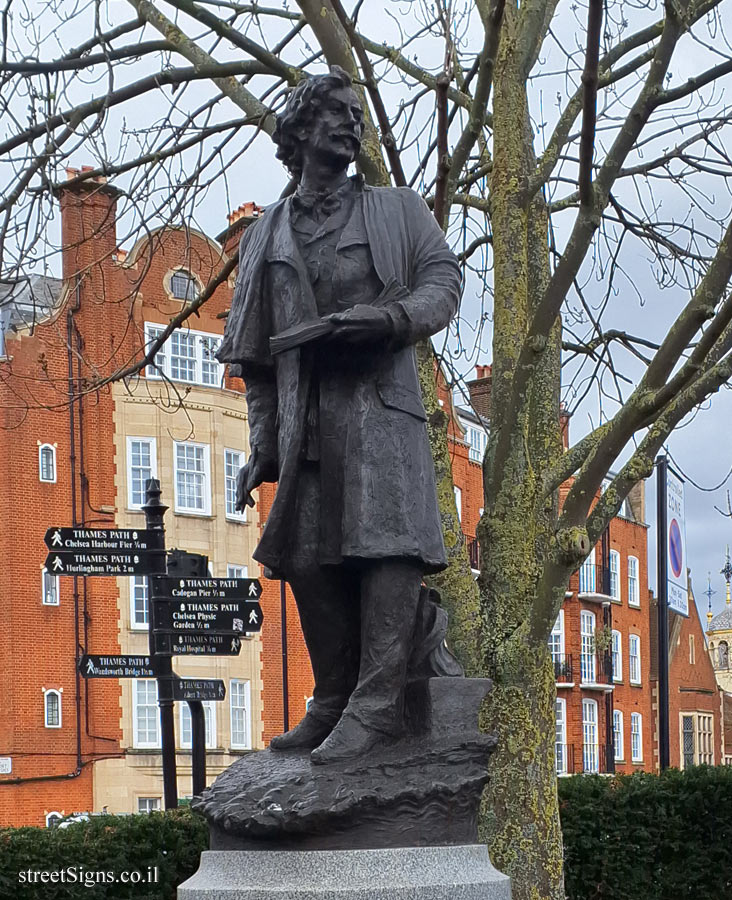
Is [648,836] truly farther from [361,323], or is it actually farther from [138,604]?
[138,604]

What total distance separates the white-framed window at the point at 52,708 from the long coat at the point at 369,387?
25.2 metres

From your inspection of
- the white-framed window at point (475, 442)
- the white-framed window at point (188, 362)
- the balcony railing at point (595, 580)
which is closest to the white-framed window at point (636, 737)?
the balcony railing at point (595, 580)

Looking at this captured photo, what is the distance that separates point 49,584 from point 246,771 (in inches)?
1009

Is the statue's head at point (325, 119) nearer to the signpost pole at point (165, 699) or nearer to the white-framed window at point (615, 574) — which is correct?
the signpost pole at point (165, 699)

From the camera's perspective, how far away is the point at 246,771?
5262 millimetres

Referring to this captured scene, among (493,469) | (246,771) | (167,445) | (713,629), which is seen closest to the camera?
(246,771)

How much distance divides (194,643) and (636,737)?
134ft

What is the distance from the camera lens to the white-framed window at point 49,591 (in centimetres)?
2994

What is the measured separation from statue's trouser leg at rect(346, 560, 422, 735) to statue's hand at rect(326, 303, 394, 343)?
0.81 meters

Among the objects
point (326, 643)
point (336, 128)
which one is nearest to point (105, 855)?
point (326, 643)

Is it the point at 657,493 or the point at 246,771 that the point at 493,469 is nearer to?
the point at 246,771

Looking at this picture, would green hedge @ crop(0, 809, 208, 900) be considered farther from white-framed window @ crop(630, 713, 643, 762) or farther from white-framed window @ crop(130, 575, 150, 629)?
white-framed window @ crop(630, 713, 643, 762)

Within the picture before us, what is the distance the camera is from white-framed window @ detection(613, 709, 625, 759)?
48.2 metres

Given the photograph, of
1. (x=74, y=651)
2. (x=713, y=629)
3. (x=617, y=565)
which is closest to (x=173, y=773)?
(x=74, y=651)
